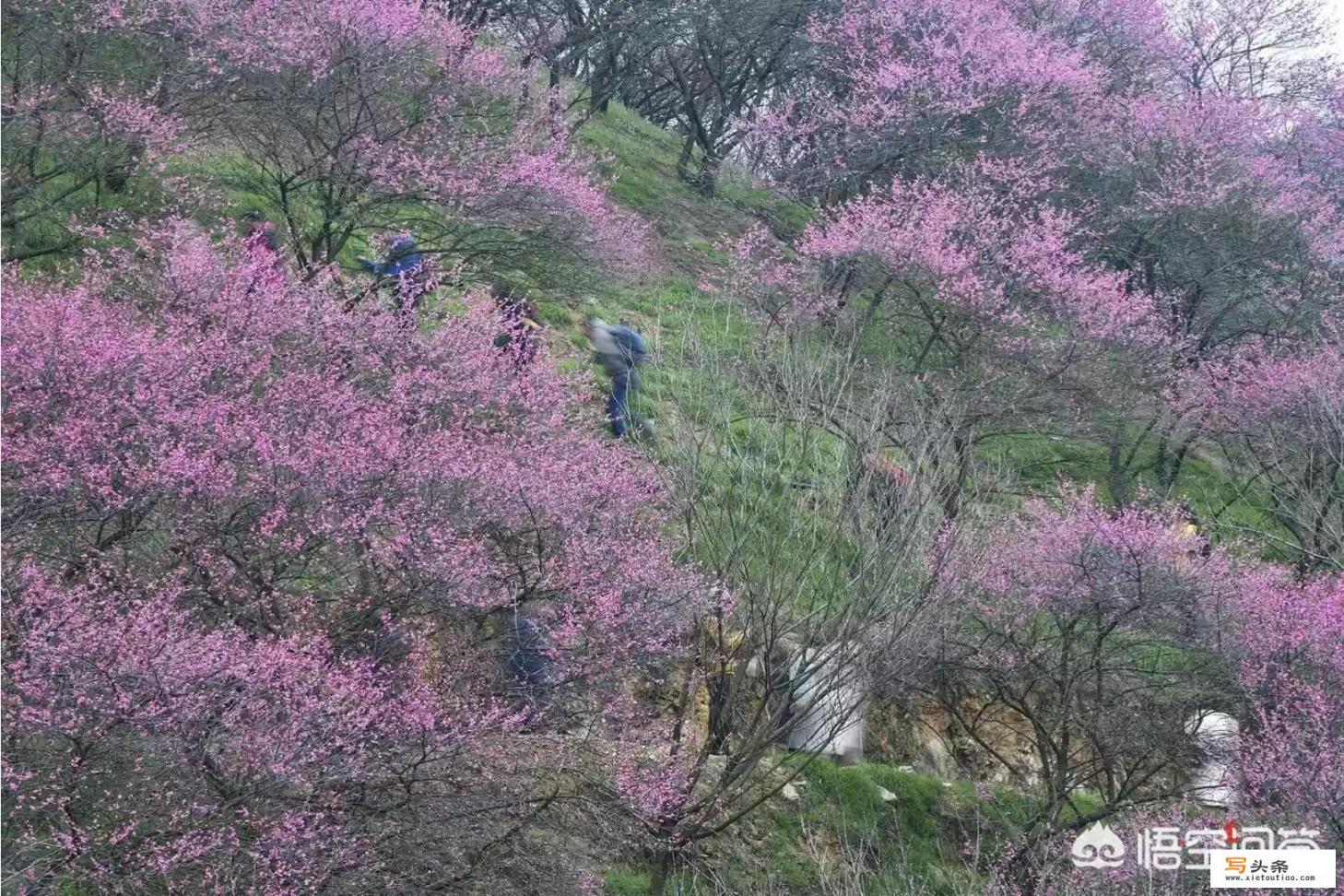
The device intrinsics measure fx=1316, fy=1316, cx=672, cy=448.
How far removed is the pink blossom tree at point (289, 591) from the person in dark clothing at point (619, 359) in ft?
7.92

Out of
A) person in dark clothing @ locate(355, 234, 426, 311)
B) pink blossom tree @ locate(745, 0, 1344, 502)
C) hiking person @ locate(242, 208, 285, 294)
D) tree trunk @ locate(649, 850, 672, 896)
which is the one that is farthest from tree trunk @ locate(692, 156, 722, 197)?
tree trunk @ locate(649, 850, 672, 896)

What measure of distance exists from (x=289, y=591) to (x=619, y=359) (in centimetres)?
604

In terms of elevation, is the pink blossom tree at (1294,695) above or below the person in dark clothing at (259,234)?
below

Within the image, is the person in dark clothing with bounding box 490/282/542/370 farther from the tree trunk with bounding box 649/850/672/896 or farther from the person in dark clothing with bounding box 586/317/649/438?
the tree trunk with bounding box 649/850/672/896

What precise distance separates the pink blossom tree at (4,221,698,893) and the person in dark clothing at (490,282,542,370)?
2.31 ft

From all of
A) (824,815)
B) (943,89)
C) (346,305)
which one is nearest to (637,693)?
(824,815)

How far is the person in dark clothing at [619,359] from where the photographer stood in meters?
14.6

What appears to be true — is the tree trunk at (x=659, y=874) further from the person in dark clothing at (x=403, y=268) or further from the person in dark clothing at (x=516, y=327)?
the person in dark clothing at (x=403, y=268)

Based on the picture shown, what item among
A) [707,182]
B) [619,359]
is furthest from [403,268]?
[707,182]

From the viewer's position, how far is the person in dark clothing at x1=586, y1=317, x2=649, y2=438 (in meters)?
14.6

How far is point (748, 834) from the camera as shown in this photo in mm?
13297

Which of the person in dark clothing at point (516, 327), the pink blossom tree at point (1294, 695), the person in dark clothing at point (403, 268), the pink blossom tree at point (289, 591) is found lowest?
the pink blossom tree at point (1294, 695)

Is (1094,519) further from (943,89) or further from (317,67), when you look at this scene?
(943,89)

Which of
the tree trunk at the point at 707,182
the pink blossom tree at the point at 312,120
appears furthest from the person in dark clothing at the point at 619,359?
the tree trunk at the point at 707,182
